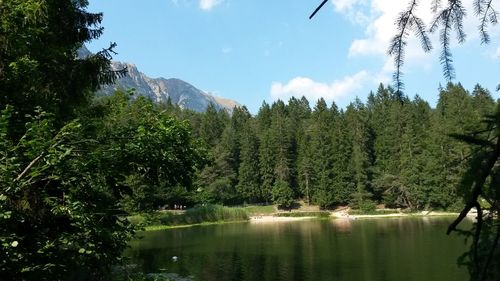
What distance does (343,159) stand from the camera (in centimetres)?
8356

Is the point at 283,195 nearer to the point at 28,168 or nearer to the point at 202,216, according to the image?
the point at 202,216

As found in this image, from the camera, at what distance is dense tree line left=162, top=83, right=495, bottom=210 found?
72688mm

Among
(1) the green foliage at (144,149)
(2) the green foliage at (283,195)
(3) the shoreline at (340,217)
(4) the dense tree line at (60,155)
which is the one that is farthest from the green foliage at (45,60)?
(2) the green foliage at (283,195)

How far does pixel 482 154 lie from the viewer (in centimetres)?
177

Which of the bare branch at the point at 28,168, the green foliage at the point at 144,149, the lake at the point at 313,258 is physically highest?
the green foliage at the point at 144,149

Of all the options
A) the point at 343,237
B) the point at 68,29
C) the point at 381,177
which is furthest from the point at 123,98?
the point at 381,177

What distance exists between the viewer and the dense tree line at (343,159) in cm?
7269

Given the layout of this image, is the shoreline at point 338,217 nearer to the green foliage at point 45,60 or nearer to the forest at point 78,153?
the forest at point 78,153

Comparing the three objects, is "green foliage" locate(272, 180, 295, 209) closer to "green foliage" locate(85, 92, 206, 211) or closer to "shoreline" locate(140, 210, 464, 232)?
"shoreline" locate(140, 210, 464, 232)

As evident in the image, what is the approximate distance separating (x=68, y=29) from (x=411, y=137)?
247 feet

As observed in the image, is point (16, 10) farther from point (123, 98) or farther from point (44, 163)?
point (123, 98)

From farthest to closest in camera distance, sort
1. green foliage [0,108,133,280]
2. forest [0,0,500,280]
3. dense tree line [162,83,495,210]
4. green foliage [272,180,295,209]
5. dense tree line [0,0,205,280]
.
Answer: green foliage [272,180,295,209] → dense tree line [162,83,495,210] → dense tree line [0,0,205,280] → green foliage [0,108,133,280] → forest [0,0,500,280]

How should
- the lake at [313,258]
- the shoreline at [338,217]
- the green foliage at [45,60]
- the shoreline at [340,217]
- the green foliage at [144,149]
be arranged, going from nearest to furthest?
the green foliage at [45,60]
the green foliage at [144,149]
the lake at [313,258]
the shoreline at [338,217]
the shoreline at [340,217]

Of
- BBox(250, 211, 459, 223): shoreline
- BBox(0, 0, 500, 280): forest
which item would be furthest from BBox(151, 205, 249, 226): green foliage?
BBox(0, 0, 500, 280): forest
